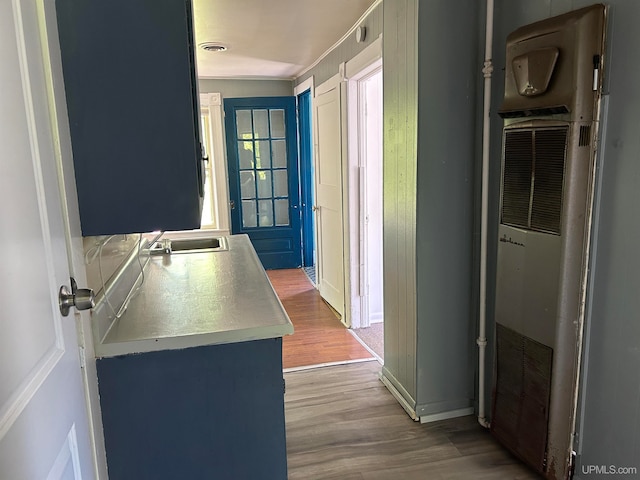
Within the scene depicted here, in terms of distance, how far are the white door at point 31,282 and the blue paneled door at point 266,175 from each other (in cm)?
454

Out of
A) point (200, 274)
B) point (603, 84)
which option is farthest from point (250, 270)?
point (603, 84)

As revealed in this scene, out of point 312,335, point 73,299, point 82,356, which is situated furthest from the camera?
point 312,335

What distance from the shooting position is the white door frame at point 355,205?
11.4 ft

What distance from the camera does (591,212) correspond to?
166cm

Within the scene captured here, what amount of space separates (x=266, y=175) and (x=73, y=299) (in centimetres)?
469

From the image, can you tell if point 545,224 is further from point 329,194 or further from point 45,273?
point 329,194

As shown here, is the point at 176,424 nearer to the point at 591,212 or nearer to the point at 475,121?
the point at 591,212

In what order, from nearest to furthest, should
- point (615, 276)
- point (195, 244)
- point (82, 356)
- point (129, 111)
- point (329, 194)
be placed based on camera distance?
point (82, 356) < point (129, 111) < point (615, 276) < point (195, 244) < point (329, 194)

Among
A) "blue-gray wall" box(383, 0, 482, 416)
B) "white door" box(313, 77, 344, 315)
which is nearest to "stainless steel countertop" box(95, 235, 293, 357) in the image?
"blue-gray wall" box(383, 0, 482, 416)

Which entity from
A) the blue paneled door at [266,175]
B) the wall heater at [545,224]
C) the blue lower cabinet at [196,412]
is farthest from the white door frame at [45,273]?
the blue paneled door at [266,175]

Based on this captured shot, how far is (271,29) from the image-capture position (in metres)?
3.26

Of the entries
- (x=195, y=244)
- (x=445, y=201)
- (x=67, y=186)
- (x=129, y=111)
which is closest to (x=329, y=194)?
(x=195, y=244)

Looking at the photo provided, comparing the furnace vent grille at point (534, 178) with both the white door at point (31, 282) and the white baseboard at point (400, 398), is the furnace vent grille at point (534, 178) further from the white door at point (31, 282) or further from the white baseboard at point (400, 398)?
the white door at point (31, 282)

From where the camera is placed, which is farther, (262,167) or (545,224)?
(262,167)
